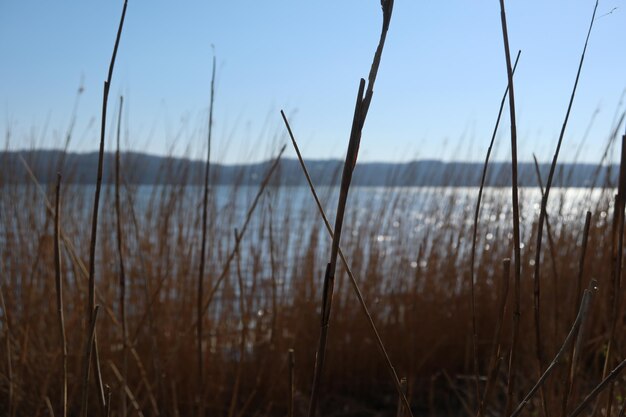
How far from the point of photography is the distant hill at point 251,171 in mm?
2156

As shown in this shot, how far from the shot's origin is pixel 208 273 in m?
2.20

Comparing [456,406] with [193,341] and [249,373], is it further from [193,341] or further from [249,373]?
[193,341]

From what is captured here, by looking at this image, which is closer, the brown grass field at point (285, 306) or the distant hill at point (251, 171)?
the brown grass field at point (285, 306)

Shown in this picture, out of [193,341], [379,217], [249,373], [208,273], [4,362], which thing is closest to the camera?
[4,362]

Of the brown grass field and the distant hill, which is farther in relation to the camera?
the distant hill

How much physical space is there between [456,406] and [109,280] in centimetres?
121

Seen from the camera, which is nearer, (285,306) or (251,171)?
(285,306)

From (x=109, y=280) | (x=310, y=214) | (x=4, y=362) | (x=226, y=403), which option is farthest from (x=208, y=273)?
(x=4, y=362)

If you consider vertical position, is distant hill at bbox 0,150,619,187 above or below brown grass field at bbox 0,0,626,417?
above

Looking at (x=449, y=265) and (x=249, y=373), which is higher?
(x=449, y=265)

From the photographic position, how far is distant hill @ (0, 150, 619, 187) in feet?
7.07

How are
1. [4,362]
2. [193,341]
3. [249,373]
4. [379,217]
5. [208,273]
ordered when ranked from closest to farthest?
[4,362] → [193,341] → [249,373] → [208,273] → [379,217]

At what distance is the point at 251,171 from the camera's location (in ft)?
8.19

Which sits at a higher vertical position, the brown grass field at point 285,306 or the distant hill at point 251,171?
the distant hill at point 251,171
